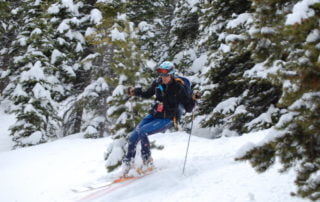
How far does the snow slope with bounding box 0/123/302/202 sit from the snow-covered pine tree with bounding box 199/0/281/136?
169cm

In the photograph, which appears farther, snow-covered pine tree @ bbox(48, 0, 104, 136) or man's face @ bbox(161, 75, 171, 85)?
snow-covered pine tree @ bbox(48, 0, 104, 136)

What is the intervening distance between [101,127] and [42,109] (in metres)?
3.19

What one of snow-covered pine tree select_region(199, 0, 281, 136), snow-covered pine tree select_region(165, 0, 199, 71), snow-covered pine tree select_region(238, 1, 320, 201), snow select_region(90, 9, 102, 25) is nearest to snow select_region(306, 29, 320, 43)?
snow-covered pine tree select_region(238, 1, 320, 201)

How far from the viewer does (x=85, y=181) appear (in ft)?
31.9

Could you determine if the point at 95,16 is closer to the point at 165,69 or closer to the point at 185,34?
the point at 185,34

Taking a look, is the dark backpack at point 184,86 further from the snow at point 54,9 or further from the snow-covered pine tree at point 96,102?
the snow at point 54,9

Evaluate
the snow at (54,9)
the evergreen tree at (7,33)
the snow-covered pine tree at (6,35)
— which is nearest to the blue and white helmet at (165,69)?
the snow at (54,9)

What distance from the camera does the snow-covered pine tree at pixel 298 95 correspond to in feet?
11.3

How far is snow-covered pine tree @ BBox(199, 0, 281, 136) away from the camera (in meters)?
11.8

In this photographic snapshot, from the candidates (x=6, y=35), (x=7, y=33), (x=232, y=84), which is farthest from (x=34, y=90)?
(x=6, y=35)

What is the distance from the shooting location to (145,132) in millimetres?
8508

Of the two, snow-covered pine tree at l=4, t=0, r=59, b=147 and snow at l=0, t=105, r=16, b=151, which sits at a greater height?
snow-covered pine tree at l=4, t=0, r=59, b=147

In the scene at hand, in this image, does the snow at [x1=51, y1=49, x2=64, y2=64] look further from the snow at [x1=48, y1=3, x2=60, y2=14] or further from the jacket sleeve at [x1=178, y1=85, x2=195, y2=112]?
the jacket sleeve at [x1=178, y1=85, x2=195, y2=112]

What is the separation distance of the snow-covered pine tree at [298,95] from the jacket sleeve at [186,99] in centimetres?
422
